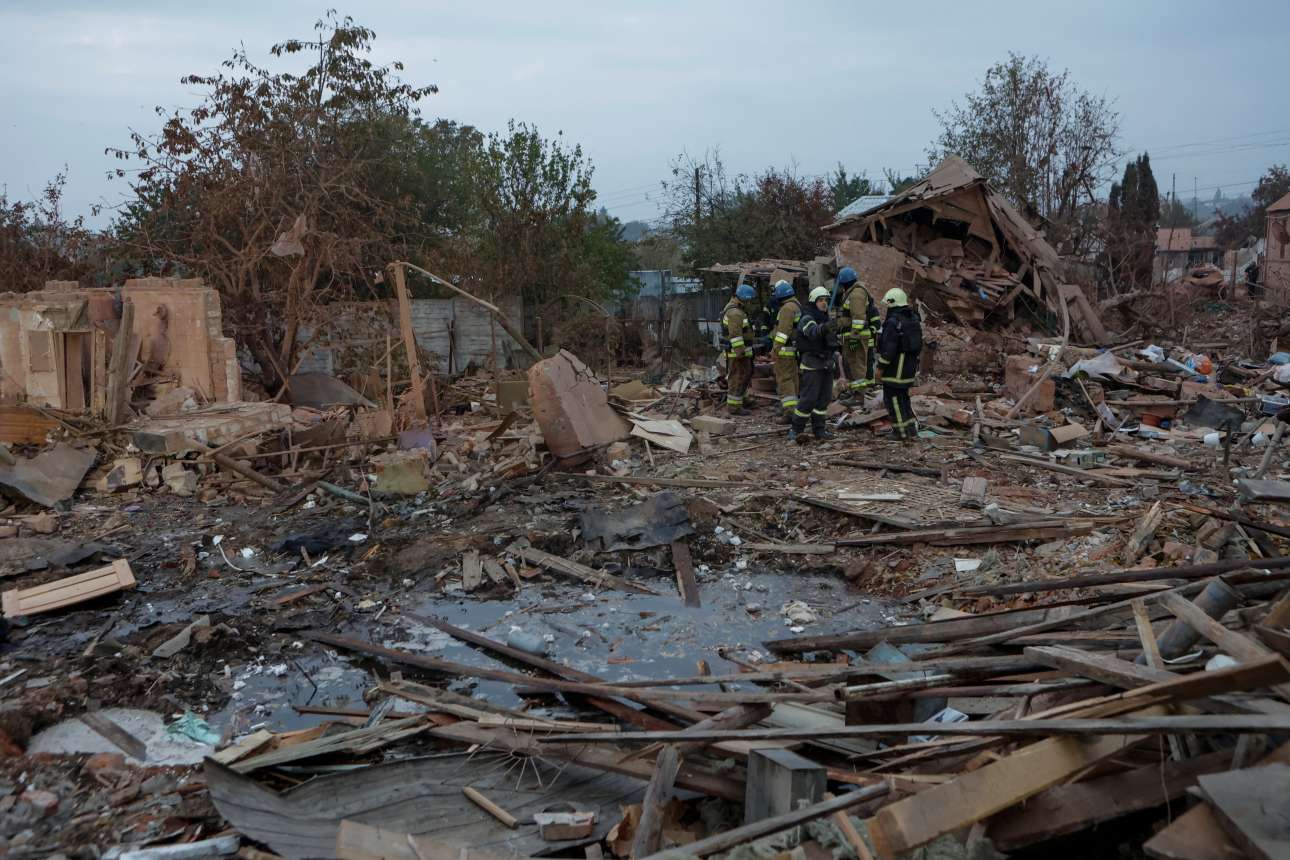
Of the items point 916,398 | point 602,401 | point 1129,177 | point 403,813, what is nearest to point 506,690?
point 403,813

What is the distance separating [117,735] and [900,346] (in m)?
8.20

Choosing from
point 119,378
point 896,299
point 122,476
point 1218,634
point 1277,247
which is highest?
point 1277,247

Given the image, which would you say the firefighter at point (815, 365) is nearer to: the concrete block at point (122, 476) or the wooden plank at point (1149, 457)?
the wooden plank at point (1149, 457)

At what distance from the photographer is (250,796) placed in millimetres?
3771

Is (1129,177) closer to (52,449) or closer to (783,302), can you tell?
(783,302)

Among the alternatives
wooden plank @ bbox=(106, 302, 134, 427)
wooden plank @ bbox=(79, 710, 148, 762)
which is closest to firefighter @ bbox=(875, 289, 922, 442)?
wooden plank @ bbox=(79, 710, 148, 762)

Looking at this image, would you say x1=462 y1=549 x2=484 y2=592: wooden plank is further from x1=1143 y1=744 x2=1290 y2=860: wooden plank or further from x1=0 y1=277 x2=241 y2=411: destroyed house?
x1=0 y1=277 x2=241 y2=411: destroyed house

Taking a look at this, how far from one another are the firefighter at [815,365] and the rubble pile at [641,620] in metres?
0.48

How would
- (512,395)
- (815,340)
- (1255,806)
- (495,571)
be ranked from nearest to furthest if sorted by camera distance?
(1255,806) → (495,571) → (815,340) → (512,395)

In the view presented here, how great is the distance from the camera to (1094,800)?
291 cm

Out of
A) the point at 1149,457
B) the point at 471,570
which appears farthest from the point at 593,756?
the point at 1149,457

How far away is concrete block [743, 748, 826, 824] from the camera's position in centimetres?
318

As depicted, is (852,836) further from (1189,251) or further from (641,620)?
(1189,251)

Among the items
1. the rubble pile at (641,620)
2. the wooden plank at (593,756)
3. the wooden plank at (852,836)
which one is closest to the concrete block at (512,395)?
the rubble pile at (641,620)
